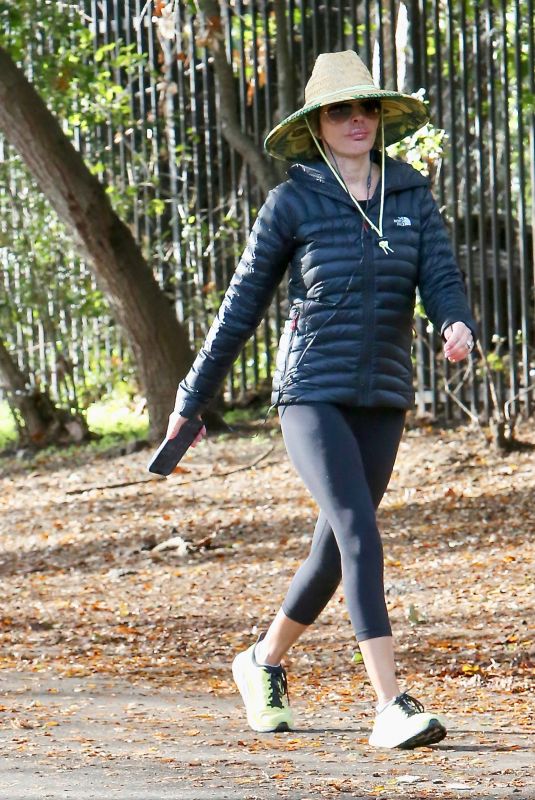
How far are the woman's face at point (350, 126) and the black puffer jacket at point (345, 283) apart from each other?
0.09 metres

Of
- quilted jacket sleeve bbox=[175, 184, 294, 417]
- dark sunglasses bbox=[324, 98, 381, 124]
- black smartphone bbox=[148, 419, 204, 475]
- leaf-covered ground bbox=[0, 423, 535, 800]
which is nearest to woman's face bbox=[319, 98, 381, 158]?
dark sunglasses bbox=[324, 98, 381, 124]

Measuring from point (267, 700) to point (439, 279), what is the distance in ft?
4.70

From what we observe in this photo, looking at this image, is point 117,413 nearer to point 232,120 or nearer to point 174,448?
point 232,120

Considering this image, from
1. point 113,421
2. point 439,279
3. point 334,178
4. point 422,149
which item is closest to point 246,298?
point 334,178

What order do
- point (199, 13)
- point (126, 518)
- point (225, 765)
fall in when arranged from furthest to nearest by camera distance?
point (199, 13), point (126, 518), point (225, 765)

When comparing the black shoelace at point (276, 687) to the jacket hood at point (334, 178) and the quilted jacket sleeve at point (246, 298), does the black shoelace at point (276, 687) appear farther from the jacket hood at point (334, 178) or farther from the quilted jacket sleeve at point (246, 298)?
the jacket hood at point (334, 178)

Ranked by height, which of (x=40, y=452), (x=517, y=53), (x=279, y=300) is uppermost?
(x=517, y=53)

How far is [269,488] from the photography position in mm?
9906

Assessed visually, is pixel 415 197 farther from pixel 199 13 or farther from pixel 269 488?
pixel 199 13

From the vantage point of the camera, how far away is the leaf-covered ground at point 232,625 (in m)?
4.06

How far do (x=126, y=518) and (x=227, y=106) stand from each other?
409 centimetres

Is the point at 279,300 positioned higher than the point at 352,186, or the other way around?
the point at 352,186

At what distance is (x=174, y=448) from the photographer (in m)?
4.68

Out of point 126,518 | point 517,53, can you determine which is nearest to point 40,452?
point 126,518
